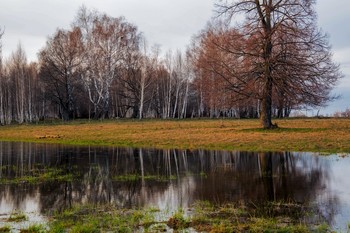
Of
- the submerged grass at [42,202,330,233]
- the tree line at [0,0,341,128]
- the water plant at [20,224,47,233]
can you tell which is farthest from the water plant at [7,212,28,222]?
the tree line at [0,0,341,128]

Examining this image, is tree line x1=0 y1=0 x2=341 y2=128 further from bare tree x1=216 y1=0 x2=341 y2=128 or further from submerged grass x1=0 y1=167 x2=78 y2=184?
submerged grass x1=0 y1=167 x2=78 y2=184

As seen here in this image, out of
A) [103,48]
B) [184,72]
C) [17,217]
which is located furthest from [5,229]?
[184,72]

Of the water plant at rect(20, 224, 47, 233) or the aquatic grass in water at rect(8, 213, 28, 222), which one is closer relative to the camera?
the water plant at rect(20, 224, 47, 233)

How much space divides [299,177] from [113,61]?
174 ft

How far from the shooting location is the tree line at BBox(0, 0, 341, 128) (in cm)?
3002

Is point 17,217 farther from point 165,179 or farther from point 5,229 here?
point 165,179

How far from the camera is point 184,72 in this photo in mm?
74938

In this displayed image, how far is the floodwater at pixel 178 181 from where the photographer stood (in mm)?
10312

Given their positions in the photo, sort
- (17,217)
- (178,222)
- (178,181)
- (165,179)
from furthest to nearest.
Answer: (165,179) < (178,181) < (17,217) < (178,222)

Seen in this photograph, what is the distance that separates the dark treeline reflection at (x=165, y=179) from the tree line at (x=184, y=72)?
11602mm

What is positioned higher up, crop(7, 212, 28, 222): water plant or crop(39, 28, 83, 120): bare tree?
crop(39, 28, 83, 120): bare tree

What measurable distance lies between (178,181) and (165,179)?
63cm

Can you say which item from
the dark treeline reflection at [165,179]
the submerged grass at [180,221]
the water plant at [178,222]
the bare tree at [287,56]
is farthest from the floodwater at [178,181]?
the bare tree at [287,56]

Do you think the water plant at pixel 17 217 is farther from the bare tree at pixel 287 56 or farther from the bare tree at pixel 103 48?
the bare tree at pixel 103 48
